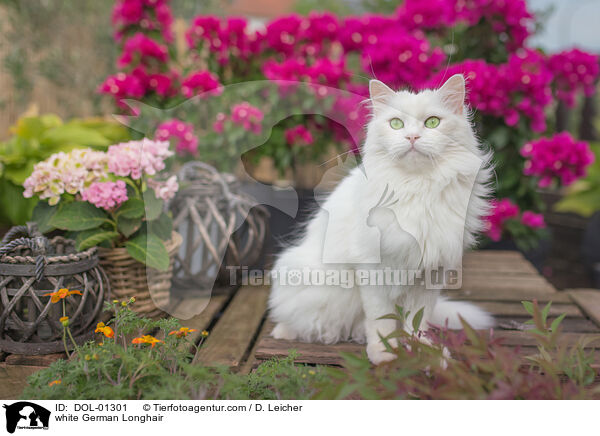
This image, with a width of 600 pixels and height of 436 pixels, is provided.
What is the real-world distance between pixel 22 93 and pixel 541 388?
372 centimetres

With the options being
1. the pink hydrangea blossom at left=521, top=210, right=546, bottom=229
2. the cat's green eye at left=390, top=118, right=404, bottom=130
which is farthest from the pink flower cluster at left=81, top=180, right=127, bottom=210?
the pink hydrangea blossom at left=521, top=210, right=546, bottom=229

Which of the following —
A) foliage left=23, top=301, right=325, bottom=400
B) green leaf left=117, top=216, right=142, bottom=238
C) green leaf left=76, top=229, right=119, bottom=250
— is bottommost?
foliage left=23, top=301, right=325, bottom=400

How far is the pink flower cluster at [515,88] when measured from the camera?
6.42 ft

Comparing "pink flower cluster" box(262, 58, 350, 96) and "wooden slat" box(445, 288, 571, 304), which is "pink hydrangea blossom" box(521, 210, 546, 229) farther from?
"pink flower cluster" box(262, 58, 350, 96)

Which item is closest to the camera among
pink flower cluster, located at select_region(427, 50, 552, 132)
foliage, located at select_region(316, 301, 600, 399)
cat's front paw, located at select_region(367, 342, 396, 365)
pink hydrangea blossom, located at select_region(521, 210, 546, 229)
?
foliage, located at select_region(316, 301, 600, 399)

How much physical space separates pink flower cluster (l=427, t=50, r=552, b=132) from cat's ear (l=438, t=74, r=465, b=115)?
3.33 ft

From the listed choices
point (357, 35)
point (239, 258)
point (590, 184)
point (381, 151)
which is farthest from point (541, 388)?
point (590, 184)

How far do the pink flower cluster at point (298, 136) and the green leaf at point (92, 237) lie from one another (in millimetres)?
623

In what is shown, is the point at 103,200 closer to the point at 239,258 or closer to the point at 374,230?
the point at 239,258

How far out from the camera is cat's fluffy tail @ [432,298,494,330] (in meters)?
1.28

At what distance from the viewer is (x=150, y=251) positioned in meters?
1.31

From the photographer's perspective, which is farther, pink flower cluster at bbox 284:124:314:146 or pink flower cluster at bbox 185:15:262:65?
pink flower cluster at bbox 185:15:262:65

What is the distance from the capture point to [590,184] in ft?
11.6

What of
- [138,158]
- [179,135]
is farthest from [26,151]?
[179,135]
